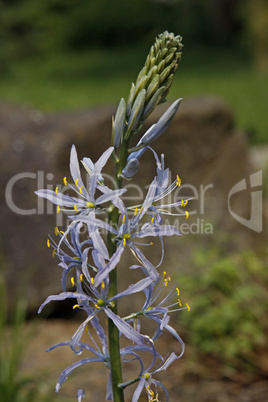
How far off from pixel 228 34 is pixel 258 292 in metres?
19.2

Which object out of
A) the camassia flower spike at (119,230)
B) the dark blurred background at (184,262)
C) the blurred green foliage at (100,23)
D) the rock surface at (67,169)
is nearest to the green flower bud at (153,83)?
the camassia flower spike at (119,230)

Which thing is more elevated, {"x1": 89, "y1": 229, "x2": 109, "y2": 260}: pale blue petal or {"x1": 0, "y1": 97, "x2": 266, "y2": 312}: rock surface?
{"x1": 0, "y1": 97, "x2": 266, "y2": 312}: rock surface

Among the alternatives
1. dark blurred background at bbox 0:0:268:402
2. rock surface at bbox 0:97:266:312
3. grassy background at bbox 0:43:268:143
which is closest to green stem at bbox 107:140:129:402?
dark blurred background at bbox 0:0:268:402

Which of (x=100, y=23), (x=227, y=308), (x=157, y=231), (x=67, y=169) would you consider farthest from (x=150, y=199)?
(x=100, y=23)

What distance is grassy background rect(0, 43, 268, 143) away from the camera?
40.4 ft

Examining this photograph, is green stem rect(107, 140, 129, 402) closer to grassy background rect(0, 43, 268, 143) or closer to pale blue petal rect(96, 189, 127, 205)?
pale blue petal rect(96, 189, 127, 205)

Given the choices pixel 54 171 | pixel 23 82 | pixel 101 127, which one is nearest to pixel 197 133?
pixel 101 127

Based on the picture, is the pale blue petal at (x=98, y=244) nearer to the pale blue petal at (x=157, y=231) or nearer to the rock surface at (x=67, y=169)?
the pale blue petal at (x=157, y=231)

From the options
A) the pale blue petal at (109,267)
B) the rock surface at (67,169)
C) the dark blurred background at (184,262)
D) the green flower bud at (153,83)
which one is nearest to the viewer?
the pale blue petal at (109,267)

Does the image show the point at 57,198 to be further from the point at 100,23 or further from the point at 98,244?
the point at 100,23

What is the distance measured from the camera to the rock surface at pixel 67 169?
15.8 feet

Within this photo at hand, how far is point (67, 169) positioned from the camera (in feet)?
15.9

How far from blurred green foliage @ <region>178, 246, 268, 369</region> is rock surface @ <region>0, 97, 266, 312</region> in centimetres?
76

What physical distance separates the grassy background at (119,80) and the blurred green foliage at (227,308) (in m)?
5.89
